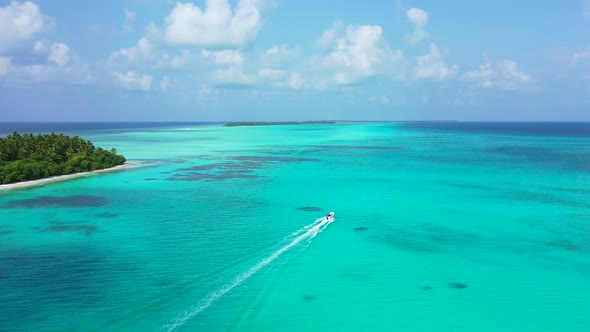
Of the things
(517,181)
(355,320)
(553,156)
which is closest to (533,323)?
(355,320)

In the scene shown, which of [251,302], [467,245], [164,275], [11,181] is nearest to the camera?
[251,302]

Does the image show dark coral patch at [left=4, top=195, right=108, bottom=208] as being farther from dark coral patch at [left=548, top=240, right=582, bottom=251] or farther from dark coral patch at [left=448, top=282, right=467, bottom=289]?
dark coral patch at [left=548, top=240, right=582, bottom=251]

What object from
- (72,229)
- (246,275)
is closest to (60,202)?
(72,229)

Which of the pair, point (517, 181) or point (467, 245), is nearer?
point (467, 245)

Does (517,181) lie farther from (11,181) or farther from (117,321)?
(11,181)

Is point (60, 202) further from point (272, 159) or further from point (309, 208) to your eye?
point (272, 159)
